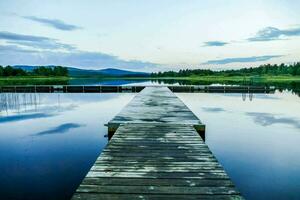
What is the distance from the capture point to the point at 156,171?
4117 millimetres

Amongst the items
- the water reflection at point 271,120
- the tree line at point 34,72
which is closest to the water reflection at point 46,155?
the water reflection at point 271,120

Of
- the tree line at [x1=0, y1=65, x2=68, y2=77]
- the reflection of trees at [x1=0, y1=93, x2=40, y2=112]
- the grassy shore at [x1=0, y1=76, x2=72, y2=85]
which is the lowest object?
the reflection of trees at [x1=0, y1=93, x2=40, y2=112]

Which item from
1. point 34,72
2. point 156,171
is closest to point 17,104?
point 156,171

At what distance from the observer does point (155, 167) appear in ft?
14.1

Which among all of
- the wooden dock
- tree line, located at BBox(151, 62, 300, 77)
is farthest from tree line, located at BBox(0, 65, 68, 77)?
the wooden dock

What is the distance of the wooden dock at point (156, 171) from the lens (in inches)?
133

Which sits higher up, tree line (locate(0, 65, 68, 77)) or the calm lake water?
tree line (locate(0, 65, 68, 77))

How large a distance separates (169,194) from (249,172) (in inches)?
195

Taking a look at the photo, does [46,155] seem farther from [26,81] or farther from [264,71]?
[264,71]

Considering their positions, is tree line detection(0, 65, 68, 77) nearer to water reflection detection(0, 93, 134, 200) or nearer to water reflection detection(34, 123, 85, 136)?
water reflection detection(0, 93, 134, 200)

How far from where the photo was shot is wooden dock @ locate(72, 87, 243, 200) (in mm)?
3379

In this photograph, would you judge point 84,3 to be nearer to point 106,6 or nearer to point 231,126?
point 106,6

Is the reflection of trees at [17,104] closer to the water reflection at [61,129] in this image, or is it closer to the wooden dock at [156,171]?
the water reflection at [61,129]

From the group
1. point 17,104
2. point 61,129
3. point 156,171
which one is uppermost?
point 156,171
